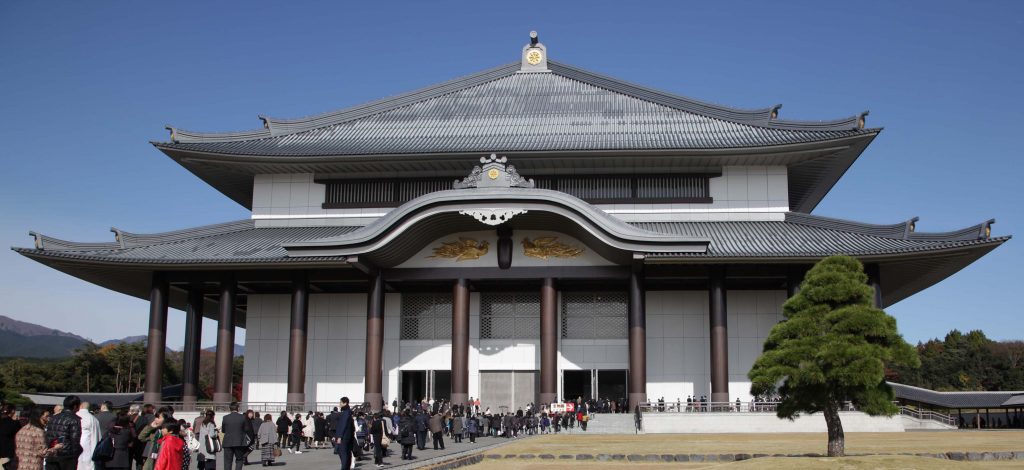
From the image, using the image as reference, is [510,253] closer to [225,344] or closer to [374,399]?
Result: [374,399]

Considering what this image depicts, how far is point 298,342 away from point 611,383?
12.7 m

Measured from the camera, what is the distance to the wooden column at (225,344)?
118 ft

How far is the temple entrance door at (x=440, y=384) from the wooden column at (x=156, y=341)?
1064cm

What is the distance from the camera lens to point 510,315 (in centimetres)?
3962

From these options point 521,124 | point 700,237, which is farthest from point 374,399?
point 521,124

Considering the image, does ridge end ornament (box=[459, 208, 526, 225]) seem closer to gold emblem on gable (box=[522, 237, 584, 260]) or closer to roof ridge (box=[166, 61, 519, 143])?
gold emblem on gable (box=[522, 237, 584, 260])

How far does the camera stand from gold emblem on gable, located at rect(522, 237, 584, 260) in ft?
122

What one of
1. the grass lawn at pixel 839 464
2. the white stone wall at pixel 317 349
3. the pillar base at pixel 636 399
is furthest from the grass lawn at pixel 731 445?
the white stone wall at pixel 317 349

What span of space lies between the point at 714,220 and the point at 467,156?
10.6m

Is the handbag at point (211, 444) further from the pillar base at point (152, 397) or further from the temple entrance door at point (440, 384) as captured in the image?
the temple entrance door at point (440, 384)

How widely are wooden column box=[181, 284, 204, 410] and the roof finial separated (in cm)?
1902

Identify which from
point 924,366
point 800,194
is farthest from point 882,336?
point 924,366

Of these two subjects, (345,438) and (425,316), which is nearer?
(345,438)

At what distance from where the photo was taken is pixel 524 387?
38.9 meters
